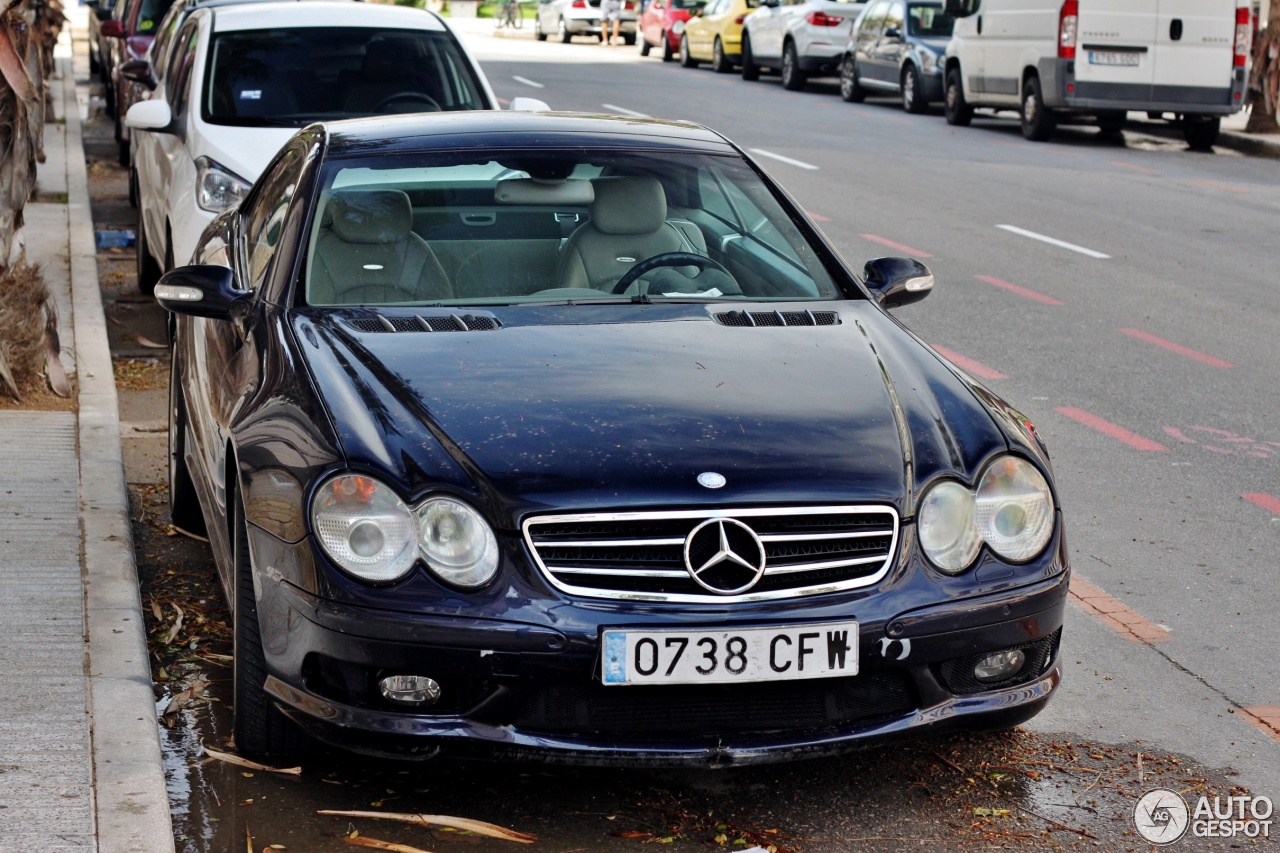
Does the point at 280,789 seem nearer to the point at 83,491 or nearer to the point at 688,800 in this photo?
the point at 688,800

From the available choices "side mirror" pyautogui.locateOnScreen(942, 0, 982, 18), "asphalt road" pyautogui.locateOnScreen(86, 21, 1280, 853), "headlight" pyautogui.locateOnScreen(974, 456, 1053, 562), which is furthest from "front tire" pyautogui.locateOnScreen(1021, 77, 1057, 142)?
"headlight" pyautogui.locateOnScreen(974, 456, 1053, 562)

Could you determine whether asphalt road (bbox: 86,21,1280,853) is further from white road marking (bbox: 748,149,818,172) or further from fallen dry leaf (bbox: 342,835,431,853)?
white road marking (bbox: 748,149,818,172)

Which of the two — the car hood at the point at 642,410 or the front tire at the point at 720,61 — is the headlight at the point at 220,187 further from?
the front tire at the point at 720,61

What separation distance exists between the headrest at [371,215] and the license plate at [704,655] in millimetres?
1869

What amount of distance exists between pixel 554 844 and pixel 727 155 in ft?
8.21

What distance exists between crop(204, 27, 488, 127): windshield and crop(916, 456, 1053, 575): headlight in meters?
6.26

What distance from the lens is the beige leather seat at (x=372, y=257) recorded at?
15.8ft

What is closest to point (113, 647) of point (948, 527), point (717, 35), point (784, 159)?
point (948, 527)

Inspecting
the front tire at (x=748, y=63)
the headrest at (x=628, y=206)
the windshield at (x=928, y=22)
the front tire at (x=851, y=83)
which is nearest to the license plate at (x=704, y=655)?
the headrest at (x=628, y=206)

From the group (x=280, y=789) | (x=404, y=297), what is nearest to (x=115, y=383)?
(x=404, y=297)

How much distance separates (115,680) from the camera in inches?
174

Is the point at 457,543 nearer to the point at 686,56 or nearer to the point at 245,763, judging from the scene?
the point at 245,763

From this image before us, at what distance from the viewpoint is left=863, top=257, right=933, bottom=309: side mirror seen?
521cm

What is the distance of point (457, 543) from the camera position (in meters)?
3.61
